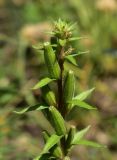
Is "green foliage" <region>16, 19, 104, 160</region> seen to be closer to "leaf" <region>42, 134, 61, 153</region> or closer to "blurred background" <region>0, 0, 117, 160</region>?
"leaf" <region>42, 134, 61, 153</region>

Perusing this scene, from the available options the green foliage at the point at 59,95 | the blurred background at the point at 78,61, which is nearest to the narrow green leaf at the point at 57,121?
the green foliage at the point at 59,95

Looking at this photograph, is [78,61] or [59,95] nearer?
[59,95]

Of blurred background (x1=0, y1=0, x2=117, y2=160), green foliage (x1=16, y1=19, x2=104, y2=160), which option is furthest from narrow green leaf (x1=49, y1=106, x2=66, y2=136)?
blurred background (x1=0, y1=0, x2=117, y2=160)

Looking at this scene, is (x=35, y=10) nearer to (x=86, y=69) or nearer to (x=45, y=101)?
(x=86, y=69)

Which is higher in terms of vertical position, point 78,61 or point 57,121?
point 57,121

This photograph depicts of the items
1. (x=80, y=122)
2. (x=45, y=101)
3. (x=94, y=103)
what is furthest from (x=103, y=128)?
(x=45, y=101)

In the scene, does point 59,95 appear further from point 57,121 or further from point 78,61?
point 78,61

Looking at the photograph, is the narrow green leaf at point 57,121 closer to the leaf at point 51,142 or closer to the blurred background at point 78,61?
the leaf at point 51,142

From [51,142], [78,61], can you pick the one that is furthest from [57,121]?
[78,61]
